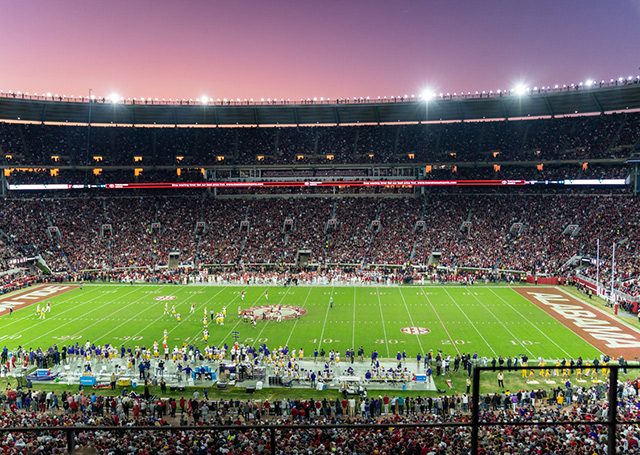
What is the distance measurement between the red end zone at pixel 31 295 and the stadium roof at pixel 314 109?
2437 centimetres

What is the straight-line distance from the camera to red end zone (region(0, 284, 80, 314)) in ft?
112

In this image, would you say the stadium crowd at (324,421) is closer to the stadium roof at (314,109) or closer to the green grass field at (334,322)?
the green grass field at (334,322)

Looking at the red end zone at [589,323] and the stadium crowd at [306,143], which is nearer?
the red end zone at [589,323]

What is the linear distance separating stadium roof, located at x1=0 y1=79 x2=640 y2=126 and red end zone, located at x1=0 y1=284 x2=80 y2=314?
24374 mm

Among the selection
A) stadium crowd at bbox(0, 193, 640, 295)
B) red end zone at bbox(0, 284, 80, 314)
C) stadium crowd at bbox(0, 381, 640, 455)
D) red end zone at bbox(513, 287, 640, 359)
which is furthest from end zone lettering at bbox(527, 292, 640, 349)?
red end zone at bbox(0, 284, 80, 314)

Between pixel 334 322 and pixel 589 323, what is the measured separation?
15529 millimetres

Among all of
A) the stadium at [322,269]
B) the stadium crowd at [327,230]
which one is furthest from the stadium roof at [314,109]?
the stadium crowd at [327,230]

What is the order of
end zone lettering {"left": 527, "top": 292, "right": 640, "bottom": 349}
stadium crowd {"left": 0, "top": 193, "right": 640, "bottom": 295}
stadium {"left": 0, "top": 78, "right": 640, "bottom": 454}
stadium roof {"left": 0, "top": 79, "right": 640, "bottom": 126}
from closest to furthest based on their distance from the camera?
stadium {"left": 0, "top": 78, "right": 640, "bottom": 454}
end zone lettering {"left": 527, "top": 292, "right": 640, "bottom": 349}
stadium crowd {"left": 0, "top": 193, "right": 640, "bottom": 295}
stadium roof {"left": 0, "top": 79, "right": 640, "bottom": 126}

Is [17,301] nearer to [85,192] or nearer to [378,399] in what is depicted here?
[85,192]

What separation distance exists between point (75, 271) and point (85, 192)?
15134mm

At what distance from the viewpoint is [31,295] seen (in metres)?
37.5

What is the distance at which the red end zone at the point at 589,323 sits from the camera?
23.8 m

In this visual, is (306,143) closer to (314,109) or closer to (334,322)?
(314,109)

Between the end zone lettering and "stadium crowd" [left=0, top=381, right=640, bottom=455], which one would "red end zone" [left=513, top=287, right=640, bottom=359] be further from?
"stadium crowd" [left=0, top=381, right=640, bottom=455]
